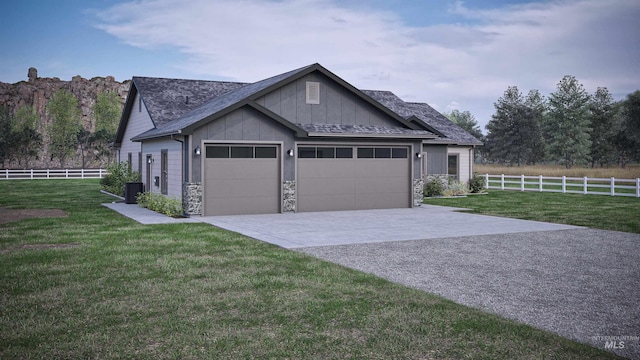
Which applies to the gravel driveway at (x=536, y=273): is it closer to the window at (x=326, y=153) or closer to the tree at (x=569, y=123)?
the window at (x=326, y=153)

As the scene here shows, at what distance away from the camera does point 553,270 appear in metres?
9.53

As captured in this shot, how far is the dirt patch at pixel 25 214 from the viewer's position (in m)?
17.4

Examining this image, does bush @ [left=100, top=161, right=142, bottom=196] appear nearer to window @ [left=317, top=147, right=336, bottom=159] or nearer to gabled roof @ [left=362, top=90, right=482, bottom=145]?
window @ [left=317, top=147, right=336, bottom=159]

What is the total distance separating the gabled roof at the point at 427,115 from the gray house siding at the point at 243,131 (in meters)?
12.1

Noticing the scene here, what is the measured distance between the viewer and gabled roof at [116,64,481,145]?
61.9 ft

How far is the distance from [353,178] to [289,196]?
2.77 metres

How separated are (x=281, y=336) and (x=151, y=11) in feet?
136

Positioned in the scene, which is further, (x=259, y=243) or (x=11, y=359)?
(x=259, y=243)

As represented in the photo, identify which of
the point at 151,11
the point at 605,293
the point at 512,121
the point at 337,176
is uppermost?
the point at 151,11

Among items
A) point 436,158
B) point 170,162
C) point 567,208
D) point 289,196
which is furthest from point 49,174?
point 567,208

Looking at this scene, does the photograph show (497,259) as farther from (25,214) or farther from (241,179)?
(25,214)

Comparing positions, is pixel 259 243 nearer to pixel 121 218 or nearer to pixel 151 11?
pixel 121 218

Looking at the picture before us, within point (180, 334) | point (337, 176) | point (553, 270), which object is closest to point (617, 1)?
point (337, 176)

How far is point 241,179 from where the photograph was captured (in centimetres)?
1866
